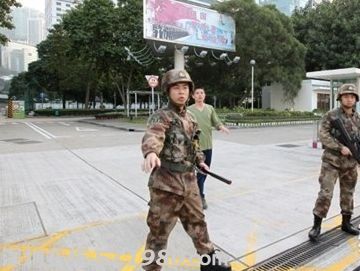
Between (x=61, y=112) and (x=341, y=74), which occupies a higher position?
(x=341, y=74)

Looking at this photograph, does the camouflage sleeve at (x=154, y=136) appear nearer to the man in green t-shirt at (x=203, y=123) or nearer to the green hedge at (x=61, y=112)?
the man in green t-shirt at (x=203, y=123)

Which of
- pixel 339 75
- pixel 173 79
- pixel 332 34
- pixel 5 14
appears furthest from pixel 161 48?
pixel 173 79

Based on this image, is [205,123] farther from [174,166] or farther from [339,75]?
[339,75]

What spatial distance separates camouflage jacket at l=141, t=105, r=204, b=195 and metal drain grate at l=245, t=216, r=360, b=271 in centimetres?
119

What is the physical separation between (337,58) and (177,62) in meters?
16.2

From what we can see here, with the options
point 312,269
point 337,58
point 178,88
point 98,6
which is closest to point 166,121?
point 178,88

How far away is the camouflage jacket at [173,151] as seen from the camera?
2793mm

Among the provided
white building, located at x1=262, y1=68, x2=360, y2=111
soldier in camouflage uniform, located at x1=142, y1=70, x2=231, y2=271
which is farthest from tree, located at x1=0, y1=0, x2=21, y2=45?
soldier in camouflage uniform, located at x1=142, y1=70, x2=231, y2=271

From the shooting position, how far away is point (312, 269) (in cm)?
338

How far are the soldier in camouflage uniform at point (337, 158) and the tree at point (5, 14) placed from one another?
78.2 ft

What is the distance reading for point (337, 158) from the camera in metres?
3.95

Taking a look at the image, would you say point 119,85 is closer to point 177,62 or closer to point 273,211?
point 177,62

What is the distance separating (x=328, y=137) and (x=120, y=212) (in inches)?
109

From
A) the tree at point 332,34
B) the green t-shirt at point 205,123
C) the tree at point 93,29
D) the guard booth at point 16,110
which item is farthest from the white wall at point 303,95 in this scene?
the green t-shirt at point 205,123
